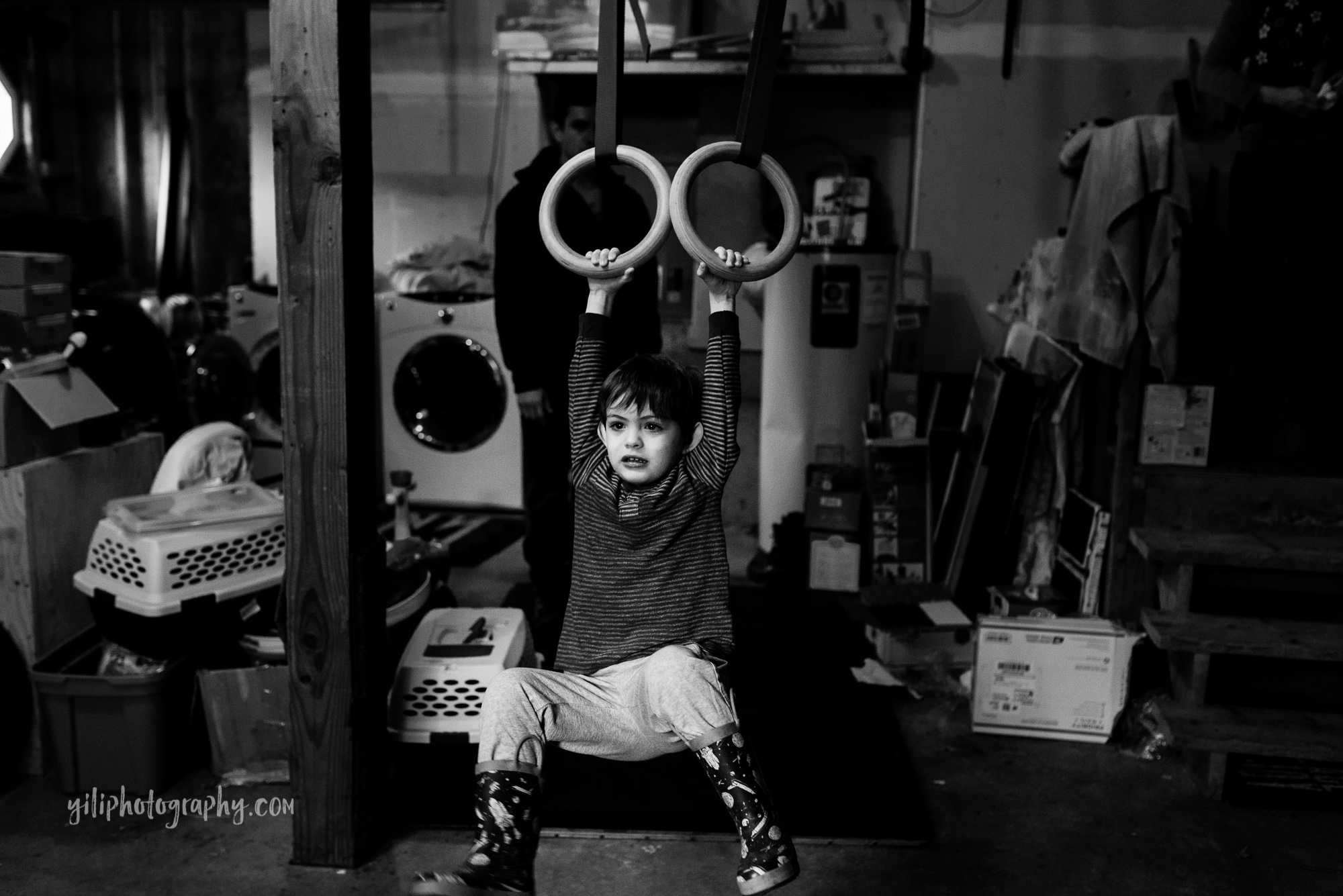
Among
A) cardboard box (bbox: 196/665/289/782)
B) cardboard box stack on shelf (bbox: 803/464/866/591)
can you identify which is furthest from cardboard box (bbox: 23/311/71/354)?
cardboard box stack on shelf (bbox: 803/464/866/591)

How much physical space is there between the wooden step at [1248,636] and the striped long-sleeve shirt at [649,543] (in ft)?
4.83

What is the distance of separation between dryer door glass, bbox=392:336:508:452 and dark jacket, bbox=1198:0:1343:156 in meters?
3.09

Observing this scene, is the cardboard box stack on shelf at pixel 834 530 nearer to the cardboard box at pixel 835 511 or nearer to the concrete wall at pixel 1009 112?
the cardboard box at pixel 835 511

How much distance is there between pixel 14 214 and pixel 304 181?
4.21 m

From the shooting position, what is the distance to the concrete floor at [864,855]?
2283 millimetres

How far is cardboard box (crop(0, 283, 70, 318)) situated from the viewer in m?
2.74

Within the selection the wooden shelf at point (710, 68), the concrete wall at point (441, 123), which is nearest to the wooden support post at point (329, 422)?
the wooden shelf at point (710, 68)

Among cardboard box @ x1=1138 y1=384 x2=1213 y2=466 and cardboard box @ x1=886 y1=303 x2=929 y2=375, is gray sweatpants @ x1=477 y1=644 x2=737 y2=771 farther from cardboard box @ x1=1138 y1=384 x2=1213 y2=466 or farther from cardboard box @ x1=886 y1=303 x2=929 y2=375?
cardboard box @ x1=886 y1=303 x2=929 y2=375

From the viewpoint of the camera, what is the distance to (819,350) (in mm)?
4422

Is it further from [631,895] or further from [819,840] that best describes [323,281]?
[819,840]

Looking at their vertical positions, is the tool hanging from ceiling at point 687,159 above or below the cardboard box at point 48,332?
above

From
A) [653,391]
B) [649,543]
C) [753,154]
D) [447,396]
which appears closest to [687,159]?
[753,154]

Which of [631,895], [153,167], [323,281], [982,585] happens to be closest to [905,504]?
[982,585]

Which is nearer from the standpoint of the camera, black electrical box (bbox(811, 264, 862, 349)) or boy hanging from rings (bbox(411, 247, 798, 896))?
boy hanging from rings (bbox(411, 247, 798, 896))
